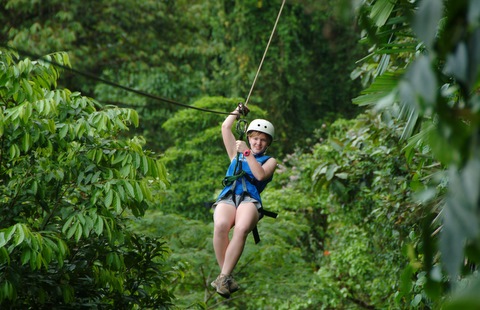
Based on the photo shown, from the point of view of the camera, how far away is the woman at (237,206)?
18.8 feet

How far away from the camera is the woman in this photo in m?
5.72

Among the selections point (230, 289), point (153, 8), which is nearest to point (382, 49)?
point (230, 289)

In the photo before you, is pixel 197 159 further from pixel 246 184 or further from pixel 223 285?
pixel 223 285

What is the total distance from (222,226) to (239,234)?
0.14 metres

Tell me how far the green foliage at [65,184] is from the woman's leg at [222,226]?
462 mm

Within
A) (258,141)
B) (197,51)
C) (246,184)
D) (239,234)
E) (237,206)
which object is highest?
(197,51)

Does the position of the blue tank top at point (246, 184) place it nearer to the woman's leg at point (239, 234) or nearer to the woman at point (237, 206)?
the woman at point (237, 206)

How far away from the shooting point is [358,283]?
11.6 m

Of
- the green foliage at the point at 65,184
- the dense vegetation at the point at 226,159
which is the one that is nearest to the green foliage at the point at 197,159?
the dense vegetation at the point at 226,159

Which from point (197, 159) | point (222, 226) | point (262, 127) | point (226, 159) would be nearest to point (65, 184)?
point (222, 226)

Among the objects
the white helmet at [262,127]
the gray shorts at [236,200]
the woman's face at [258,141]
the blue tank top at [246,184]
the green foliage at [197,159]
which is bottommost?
the green foliage at [197,159]

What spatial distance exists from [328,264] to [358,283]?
2.72 feet

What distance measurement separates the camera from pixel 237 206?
5.87 meters

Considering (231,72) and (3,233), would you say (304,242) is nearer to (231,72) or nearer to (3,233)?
(231,72)
